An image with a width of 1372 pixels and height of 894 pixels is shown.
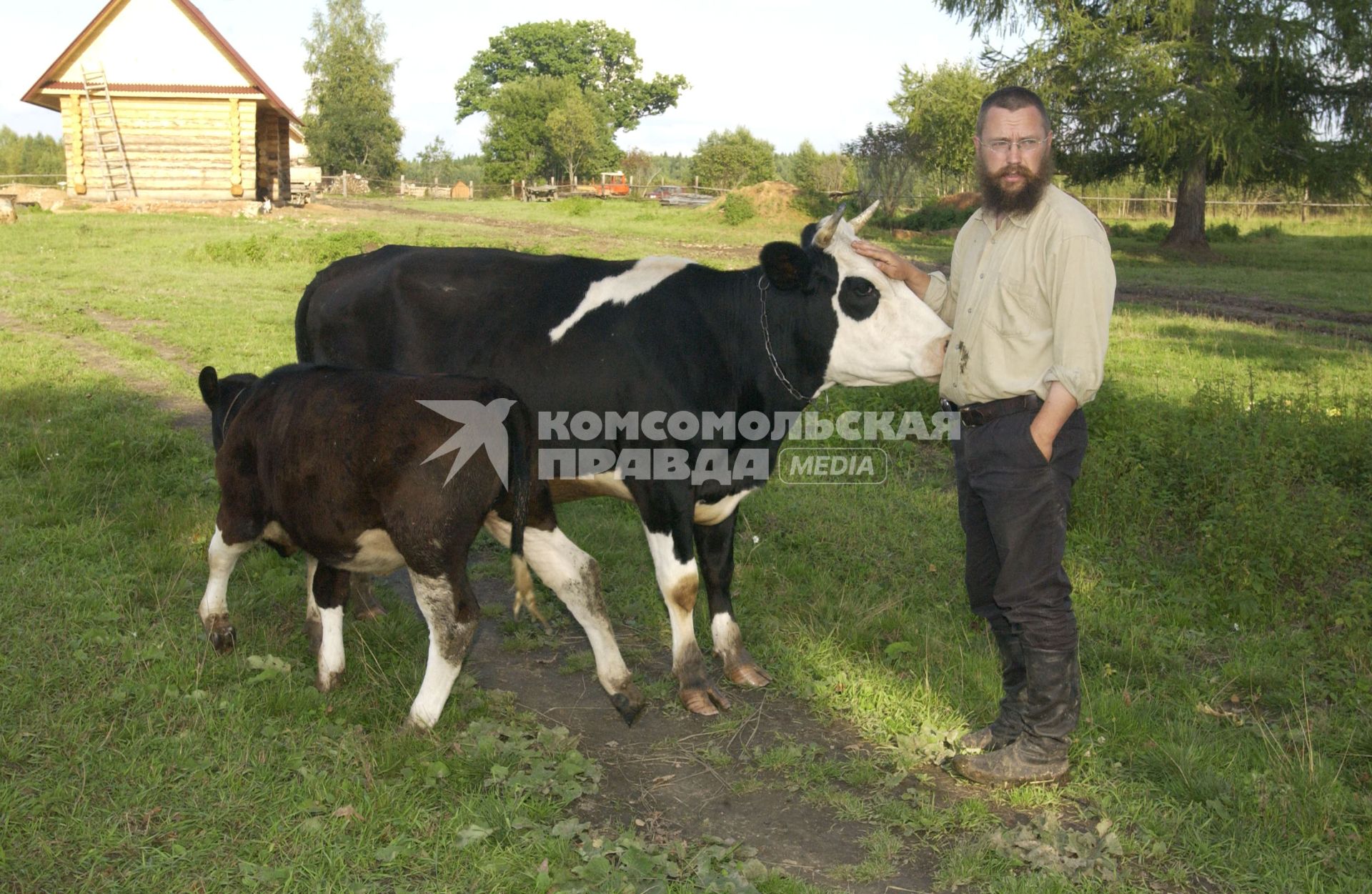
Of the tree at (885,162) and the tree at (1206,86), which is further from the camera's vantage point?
the tree at (885,162)

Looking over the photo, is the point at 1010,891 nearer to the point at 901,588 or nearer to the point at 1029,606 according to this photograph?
the point at 1029,606

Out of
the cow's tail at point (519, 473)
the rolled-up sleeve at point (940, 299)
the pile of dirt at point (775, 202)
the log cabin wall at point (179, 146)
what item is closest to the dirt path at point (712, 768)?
the cow's tail at point (519, 473)

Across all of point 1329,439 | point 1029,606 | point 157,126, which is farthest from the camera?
point 157,126

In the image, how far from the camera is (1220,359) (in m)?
12.2

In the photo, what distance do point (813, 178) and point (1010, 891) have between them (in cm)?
6079

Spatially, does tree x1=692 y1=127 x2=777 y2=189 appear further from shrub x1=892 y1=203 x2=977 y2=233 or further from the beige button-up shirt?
the beige button-up shirt

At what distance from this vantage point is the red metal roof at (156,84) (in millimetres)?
30375

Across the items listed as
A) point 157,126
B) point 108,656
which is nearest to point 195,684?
point 108,656

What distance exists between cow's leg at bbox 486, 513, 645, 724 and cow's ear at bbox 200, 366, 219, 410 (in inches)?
58.9

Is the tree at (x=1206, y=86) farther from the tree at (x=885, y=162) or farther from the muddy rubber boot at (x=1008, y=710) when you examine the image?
the muddy rubber boot at (x=1008, y=710)

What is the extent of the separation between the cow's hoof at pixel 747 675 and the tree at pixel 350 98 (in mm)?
65256

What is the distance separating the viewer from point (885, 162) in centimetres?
4119

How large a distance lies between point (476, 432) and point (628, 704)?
1.35 m

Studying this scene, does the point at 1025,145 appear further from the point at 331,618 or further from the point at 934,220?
the point at 934,220
